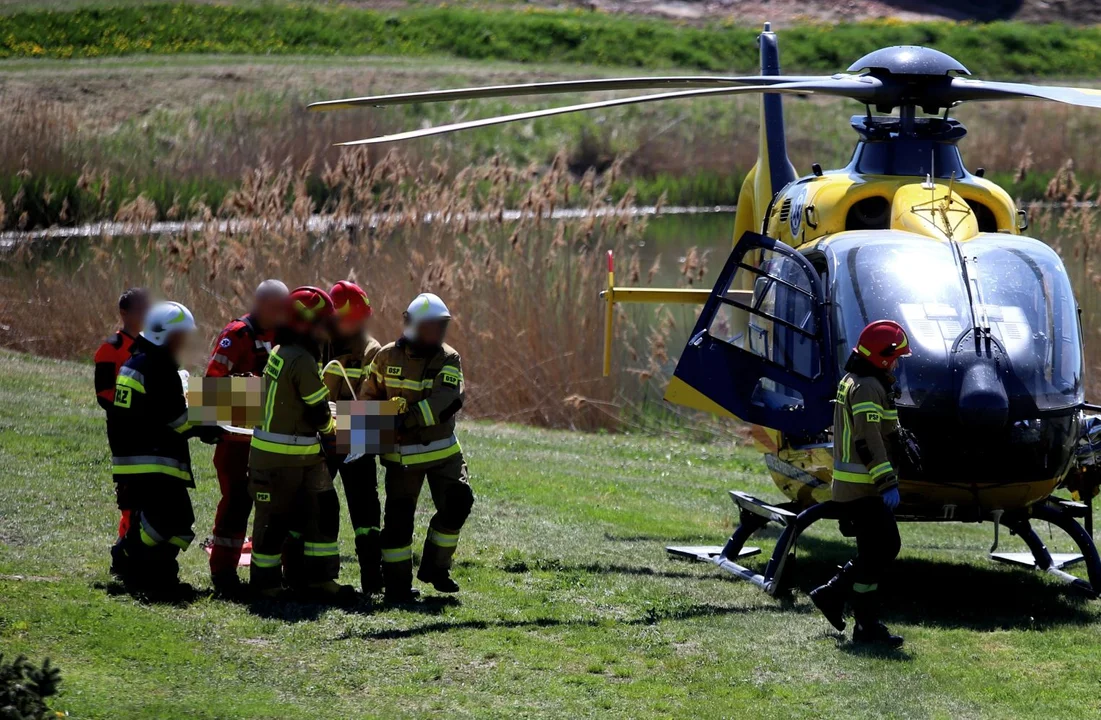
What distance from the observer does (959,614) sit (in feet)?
27.8

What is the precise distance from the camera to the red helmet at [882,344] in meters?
7.45

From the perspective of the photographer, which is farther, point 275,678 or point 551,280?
point 551,280

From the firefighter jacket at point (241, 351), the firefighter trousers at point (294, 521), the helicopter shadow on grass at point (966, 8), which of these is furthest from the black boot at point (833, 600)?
the helicopter shadow on grass at point (966, 8)

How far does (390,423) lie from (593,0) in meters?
42.9

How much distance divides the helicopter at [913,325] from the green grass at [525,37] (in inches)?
1197

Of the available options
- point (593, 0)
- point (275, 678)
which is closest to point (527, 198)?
point (275, 678)

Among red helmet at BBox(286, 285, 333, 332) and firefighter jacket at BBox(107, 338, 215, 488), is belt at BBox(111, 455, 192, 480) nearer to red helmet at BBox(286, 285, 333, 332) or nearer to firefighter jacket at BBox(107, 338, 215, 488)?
firefighter jacket at BBox(107, 338, 215, 488)

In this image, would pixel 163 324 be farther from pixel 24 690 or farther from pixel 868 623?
pixel 868 623

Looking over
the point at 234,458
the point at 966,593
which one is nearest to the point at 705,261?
the point at 966,593

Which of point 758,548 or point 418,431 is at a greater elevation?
point 418,431

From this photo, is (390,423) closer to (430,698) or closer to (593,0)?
(430,698)

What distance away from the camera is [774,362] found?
8977 millimetres

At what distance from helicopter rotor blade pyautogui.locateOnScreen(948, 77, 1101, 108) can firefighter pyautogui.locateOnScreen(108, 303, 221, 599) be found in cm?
500

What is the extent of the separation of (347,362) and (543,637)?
1.90m
